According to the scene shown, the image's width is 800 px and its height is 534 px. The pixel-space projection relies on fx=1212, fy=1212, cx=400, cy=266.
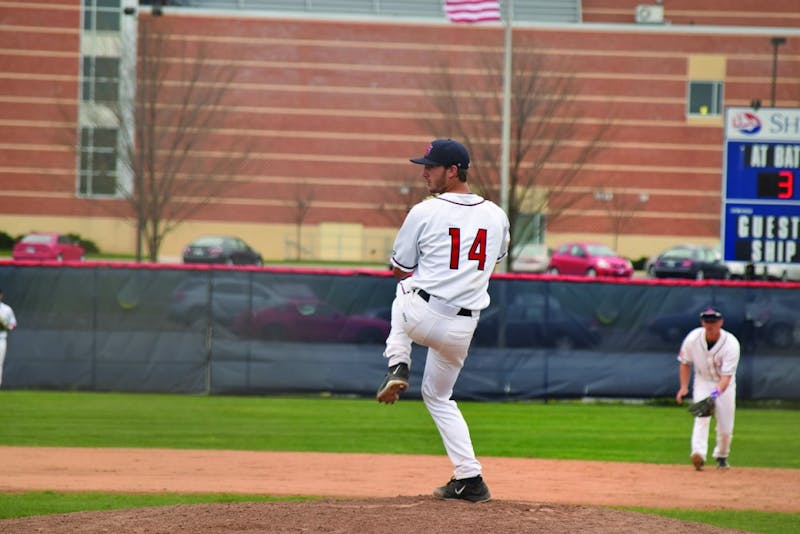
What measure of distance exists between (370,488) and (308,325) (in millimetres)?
9533

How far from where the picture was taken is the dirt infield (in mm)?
7684

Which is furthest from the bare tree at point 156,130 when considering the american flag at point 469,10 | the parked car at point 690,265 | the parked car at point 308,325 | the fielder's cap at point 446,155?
the fielder's cap at point 446,155

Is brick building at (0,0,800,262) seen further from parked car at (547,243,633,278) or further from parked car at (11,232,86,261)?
parked car at (547,243,633,278)

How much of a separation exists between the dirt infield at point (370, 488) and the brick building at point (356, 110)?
149 feet

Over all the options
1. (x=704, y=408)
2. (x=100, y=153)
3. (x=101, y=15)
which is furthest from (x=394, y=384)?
(x=101, y=15)

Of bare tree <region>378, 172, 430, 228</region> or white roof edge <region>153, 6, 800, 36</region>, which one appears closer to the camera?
bare tree <region>378, 172, 430, 228</region>

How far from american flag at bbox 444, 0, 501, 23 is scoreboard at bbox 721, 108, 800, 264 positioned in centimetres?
1084

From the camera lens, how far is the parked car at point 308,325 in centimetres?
2136

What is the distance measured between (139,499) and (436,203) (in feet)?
16.3

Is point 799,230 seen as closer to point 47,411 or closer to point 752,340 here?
point 752,340

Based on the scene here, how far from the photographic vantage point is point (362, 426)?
60.2 feet

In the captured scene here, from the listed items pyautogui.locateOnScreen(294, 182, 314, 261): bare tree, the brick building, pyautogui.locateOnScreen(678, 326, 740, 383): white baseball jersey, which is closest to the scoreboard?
pyautogui.locateOnScreen(678, 326, 740, 383): white baseball jersey

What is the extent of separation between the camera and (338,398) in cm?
2167

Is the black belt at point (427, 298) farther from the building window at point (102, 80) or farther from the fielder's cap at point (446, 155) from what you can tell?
the building window at point (102, 80)
